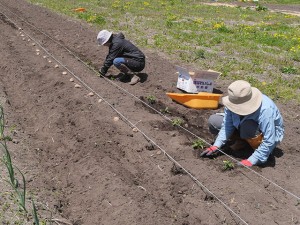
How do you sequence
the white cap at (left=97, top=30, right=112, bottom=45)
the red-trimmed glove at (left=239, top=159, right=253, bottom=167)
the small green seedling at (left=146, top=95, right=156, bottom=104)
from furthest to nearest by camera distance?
1. the white cap at (left=97, top=30, right=112, bottom=45)
2. the small green seedling at (left=146, top=95, right=156, bottom=104)
3. the red-trimmed glove at (left=239, top=159, right=253, bottom=167)

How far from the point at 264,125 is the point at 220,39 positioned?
7597 mm

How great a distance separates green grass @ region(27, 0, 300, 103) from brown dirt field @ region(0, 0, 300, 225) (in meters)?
0.93

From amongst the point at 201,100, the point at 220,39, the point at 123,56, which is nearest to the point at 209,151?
the point at 201,100

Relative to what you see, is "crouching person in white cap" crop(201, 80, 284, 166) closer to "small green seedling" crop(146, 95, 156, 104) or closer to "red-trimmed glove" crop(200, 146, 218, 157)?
"red-trimmed glove" crop(200, 146, 218, 157)

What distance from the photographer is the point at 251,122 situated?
461 centimetres

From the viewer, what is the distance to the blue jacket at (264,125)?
4.45 metres

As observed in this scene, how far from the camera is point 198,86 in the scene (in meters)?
7.02

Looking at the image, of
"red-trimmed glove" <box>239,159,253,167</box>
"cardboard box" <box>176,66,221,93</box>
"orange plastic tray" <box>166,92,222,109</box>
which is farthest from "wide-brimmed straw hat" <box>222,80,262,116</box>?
"cardboard box" <box>176,66,221,93</box>

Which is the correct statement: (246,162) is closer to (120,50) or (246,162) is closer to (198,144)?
(198,144)

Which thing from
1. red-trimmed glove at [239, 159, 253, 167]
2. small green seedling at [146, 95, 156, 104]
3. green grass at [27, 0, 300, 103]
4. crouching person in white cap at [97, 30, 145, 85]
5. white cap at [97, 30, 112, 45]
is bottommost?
green grass at [27, 0, 300, 103]

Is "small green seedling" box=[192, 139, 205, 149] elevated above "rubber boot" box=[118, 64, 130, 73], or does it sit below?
below

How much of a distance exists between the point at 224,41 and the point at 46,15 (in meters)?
7.29

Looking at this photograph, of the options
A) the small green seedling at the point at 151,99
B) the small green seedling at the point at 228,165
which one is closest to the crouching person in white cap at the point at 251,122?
the small green seedling at the point at 228,165

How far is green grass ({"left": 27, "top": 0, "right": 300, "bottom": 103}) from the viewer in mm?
8578
